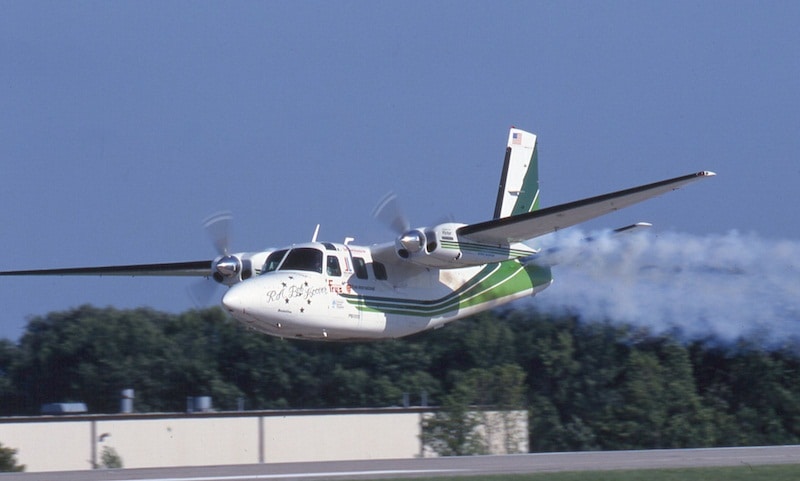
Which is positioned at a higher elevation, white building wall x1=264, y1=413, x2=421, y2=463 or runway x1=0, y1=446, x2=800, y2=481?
white building wall x1=264, y1=413, x2=421, y2=463

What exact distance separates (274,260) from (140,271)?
4.86 m

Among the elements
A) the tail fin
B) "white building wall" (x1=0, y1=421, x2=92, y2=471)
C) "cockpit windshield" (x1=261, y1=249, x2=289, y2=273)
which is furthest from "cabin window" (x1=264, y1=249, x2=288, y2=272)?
"white building wall" (x1=0, y1=421, x2=92, y2=471)

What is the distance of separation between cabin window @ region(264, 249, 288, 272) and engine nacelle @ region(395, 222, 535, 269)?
2.33 metres

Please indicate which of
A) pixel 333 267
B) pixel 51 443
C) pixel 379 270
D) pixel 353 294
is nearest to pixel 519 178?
pixel 379 270

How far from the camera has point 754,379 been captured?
4366 cm

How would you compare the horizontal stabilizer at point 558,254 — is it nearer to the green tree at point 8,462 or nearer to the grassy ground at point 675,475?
the grassy ground at point 675,475

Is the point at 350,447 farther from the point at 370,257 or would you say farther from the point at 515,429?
the point at 370,257

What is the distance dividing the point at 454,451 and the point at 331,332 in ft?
41.1

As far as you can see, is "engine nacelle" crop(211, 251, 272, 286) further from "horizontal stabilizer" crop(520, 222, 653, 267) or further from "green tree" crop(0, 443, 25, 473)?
"green tree" crop(0, 443, 25, 473)

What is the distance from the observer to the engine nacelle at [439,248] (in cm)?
2247

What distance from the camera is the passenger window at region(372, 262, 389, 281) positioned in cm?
2311

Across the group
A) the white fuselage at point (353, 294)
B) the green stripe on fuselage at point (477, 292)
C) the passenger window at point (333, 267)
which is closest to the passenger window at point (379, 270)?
the white fuselage at point (353, 294)

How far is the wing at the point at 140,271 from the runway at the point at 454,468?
25.8 ft

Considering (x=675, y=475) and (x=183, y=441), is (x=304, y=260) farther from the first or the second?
(x=183, y=441)
